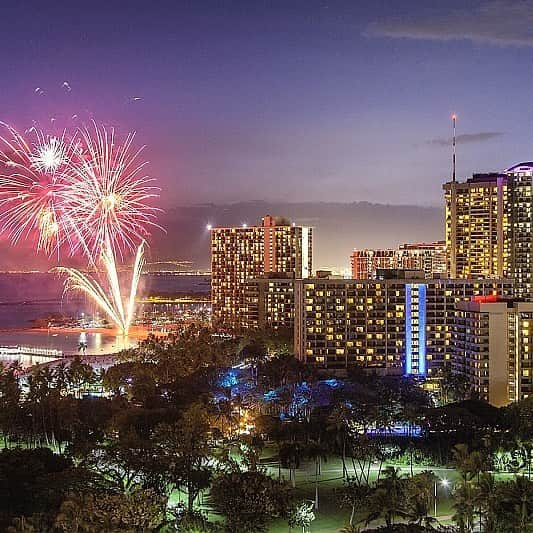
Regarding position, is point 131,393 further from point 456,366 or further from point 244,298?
point 244,298

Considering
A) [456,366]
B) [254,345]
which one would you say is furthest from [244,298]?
[456,366]

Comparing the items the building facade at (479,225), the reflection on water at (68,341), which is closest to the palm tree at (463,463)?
the reflection on water at (68,341)

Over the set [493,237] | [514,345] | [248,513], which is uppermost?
[493,237]

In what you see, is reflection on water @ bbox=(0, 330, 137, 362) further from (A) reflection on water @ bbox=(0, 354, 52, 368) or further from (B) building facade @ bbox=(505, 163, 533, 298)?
(B) building facade @ bbox=(505, 163, 533, 298)

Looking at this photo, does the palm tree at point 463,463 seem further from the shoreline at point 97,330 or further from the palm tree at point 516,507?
the shoreline at point 97,330

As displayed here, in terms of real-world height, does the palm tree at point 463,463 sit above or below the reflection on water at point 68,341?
above

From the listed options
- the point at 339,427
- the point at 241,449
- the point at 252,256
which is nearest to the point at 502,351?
the point at 339,427

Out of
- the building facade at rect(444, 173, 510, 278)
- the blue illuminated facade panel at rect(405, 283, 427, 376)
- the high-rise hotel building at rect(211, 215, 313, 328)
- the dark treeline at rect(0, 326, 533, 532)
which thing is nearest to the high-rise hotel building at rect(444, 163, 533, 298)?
the building facade at rect(444, 173, 510, 278)
